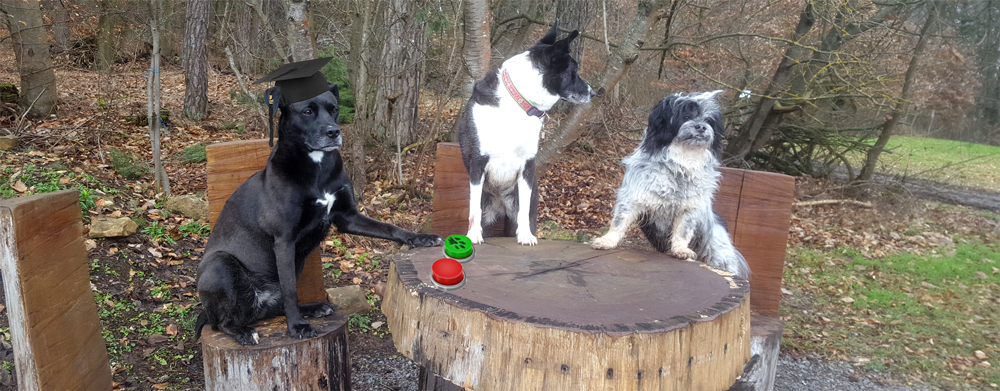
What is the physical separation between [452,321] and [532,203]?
135 centimetres

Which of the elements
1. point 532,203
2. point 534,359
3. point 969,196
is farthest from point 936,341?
point 969,196

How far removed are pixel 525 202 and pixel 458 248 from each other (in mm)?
650

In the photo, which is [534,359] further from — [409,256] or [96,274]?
[96,274]

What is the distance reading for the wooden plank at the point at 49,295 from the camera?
2248 mm

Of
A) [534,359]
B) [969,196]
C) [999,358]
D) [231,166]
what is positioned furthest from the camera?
[969,196]

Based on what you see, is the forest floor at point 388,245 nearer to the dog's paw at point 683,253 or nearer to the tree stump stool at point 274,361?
the tree stump stool at point 274,361

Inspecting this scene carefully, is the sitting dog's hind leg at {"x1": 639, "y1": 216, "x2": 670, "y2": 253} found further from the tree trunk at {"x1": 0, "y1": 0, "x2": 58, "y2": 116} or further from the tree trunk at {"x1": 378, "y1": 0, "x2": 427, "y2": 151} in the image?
the tree trunk at {"x1": 0, "y1": 0, "x2": 58, "y2": 116}

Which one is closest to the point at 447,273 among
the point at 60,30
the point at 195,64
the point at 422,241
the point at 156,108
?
the point at 422,241

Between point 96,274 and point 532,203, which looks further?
point 96,274

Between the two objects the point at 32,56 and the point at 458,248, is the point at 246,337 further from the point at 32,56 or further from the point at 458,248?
the point at 32,56

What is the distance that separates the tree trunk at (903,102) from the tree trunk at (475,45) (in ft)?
25.0

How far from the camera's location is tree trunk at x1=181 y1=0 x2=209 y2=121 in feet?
34.1

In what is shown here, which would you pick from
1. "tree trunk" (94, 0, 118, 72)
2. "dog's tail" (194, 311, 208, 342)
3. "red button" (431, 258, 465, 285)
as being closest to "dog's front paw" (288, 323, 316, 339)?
"dog's tail" (194, 311, 208, 342)

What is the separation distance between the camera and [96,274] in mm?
4633
